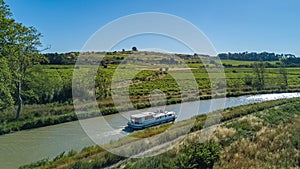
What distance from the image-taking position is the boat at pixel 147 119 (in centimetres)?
1936

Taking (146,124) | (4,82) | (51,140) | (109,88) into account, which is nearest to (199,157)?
(146,124)

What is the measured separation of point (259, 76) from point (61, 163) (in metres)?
48.2

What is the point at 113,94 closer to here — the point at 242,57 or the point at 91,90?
the point at 91,90

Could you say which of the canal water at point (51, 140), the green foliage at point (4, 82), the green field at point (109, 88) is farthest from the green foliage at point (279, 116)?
the green foliage at point (4, 82)

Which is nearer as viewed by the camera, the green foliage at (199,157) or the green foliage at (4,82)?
the green foliage at (199,157)

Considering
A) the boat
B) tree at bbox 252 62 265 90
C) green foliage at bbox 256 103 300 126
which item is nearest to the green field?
tree at bbox 252 62 265 90

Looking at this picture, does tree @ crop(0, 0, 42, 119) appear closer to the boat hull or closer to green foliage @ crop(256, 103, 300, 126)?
the boat hull

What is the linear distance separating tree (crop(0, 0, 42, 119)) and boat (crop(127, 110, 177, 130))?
9472 millimetres

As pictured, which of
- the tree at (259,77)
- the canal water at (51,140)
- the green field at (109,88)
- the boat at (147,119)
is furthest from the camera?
the tree at (259,77)

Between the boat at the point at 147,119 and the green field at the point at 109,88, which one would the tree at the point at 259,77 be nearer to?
the green field at the point at 109,88

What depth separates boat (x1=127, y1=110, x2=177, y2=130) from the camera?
1936 cm

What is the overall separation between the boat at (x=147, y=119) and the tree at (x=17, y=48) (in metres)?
9.47

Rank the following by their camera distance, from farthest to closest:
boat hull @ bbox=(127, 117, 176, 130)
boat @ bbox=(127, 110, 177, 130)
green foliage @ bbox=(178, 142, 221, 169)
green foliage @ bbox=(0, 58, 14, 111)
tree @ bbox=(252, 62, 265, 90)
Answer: tree @ bbox=(252, 62, 265, 90) → boat @ bbox=(127, 110, 177, 130) → boat hull @ bbox=(127, 117, 176, 130) → green foliage @ bbox=(0, 58, 14, 111) → green foliage @ bbox=(178, 142, 221, 169)

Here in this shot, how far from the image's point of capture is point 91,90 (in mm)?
29875
